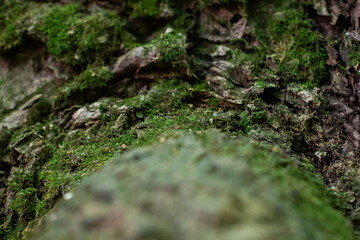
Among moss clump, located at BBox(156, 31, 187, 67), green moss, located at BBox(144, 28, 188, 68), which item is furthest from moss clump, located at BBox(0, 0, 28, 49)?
moss clump, located at BBox(156, 31, 187, 67)

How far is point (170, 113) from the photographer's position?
17.7 feet

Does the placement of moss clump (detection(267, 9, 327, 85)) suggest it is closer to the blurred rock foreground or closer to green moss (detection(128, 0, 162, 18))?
the blurred rock foreground

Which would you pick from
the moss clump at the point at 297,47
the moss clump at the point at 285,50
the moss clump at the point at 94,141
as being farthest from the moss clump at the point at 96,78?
the moss clump at the point at 297,47

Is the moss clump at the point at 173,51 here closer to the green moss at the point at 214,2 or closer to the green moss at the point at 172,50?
the green moss at the point at 172,50

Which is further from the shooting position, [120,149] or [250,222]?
[120,149]

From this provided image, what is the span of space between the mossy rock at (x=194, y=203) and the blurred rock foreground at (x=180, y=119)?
0.01m

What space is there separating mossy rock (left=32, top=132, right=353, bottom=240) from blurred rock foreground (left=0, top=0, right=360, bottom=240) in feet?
0.04

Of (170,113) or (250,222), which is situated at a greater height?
(250,222)

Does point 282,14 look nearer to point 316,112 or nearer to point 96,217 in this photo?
point 316,112

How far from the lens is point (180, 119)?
16.8 ft

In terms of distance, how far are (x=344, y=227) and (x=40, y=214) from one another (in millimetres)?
4111

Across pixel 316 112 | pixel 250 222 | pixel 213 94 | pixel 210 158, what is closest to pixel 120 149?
pixel 213 94

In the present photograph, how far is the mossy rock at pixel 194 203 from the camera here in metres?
2.06

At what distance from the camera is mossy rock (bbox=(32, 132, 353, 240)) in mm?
2059
